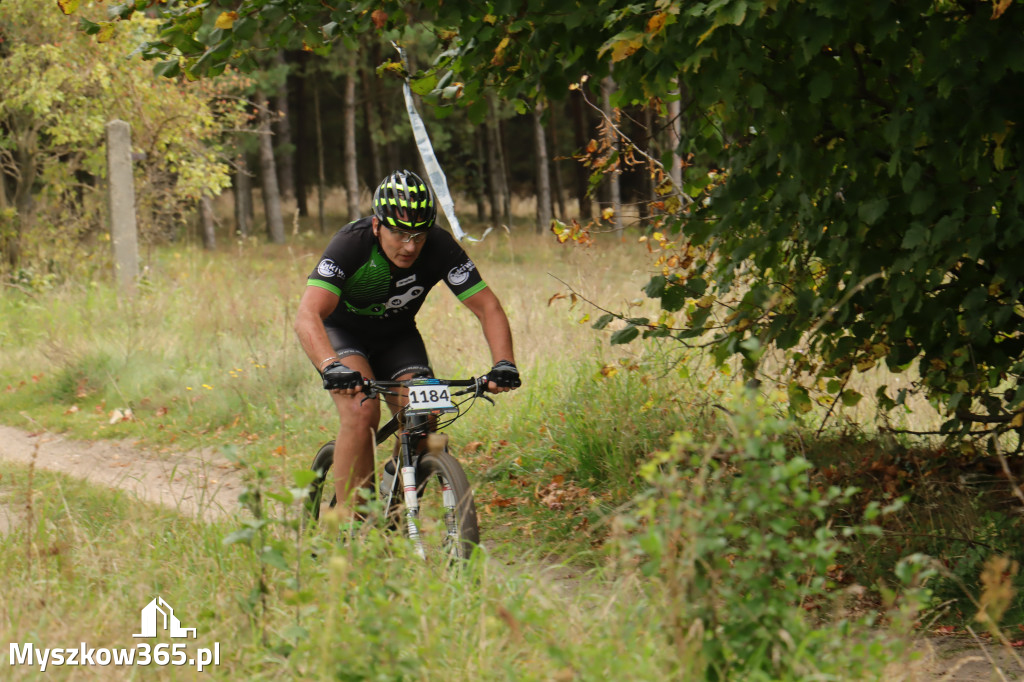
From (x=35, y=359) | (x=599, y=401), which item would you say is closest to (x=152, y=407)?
(x=35, y=359)

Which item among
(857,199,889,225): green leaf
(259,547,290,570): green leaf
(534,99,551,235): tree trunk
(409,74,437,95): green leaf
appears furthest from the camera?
(534,99,551,235): tree trunk

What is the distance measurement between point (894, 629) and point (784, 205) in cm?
252

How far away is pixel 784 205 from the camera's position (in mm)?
4844

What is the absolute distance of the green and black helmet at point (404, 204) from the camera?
4883 mm

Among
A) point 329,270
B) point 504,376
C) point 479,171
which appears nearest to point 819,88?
point 504,376

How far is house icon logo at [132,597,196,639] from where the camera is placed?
3.50m

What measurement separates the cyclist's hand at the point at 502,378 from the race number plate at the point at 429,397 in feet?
0.74

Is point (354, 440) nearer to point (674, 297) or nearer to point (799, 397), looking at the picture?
point (674, 297)

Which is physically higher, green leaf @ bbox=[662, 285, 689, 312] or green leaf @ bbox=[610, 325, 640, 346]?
green leaf @ bbox=[662, 285, 689, 312]

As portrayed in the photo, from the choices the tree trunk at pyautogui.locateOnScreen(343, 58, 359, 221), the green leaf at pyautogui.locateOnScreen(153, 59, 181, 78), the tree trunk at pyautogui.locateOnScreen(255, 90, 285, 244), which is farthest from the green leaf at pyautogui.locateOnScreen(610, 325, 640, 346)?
the tree trunk at pyautogui.locateOnScreen(255, 90, 285, 244)

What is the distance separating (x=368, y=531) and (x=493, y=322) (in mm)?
1732

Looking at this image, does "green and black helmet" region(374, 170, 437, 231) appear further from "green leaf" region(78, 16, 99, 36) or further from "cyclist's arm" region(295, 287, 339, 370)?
"green leaf" region(78, 16, 99, 36)

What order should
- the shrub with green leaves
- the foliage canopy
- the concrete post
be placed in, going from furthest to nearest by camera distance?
the concrete post < the foliage canopy < the shrub with green leaves

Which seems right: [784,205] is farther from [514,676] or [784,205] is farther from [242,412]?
[242,412]
